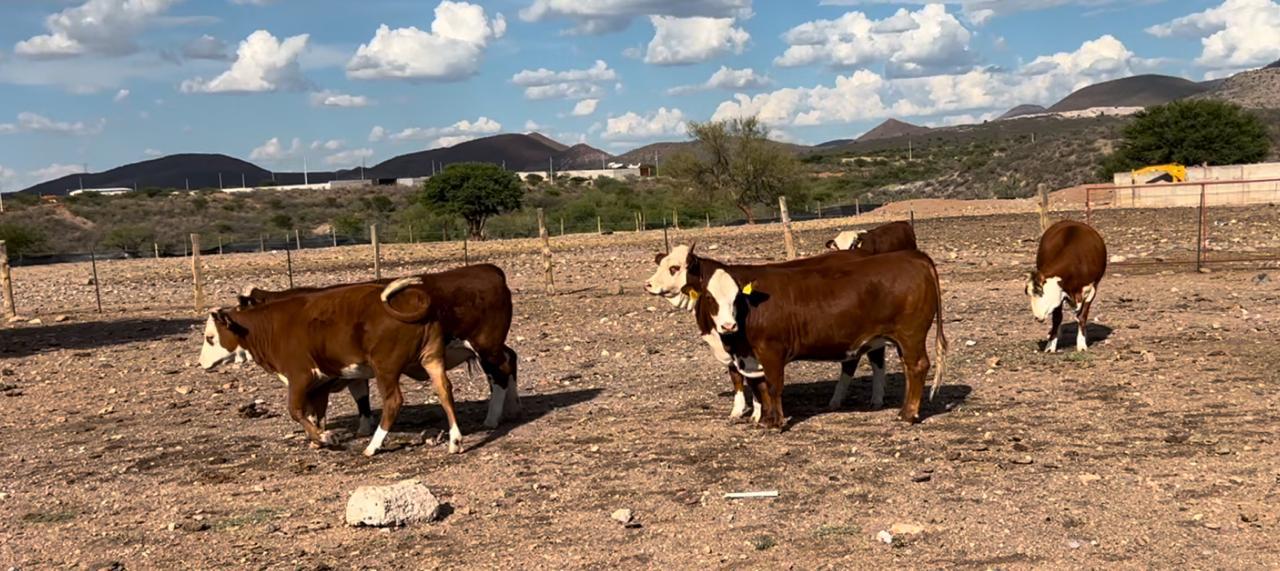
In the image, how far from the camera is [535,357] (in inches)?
563

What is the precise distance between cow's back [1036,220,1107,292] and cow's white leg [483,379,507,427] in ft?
22.2

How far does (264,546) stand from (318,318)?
9.25ft

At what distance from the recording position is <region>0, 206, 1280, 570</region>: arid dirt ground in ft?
21.2

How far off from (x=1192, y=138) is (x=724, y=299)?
5747cm

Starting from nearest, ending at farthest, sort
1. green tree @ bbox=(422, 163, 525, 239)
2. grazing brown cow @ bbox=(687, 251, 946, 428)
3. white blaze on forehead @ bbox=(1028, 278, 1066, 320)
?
grazing brown cow @ bbox=(687, 251, 946, 428), white blaze on forehead @ bbox=(1028, 278, 1066, 320), green tree @ bbox=(422, 163, 525, 239)

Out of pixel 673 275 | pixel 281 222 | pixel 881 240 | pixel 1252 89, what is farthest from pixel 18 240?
pixel 1252 89

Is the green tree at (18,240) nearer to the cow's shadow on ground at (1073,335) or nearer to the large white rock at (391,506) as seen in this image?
the cow's shadow on ground at (1073,335)

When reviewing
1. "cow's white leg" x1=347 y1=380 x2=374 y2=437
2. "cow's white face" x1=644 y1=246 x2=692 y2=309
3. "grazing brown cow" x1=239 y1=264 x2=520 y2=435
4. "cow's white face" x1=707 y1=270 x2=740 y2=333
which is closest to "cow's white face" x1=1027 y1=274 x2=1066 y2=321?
"cow's white face" x1=707 y1=270 x2=740 y2=333

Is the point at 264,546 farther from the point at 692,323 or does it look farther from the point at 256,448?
the point at 692,323

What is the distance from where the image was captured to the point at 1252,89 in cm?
13062

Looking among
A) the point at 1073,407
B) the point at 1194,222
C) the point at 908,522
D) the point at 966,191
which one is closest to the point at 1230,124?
the point at 966,191

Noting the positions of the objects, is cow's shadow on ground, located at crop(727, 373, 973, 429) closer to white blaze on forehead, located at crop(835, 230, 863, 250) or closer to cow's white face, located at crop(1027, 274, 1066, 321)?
cow's white face, located at crop(1027, 274, 1066, 321)

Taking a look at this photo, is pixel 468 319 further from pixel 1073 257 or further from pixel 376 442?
pixel 1073 257

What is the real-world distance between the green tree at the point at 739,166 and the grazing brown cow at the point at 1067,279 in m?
46.1
